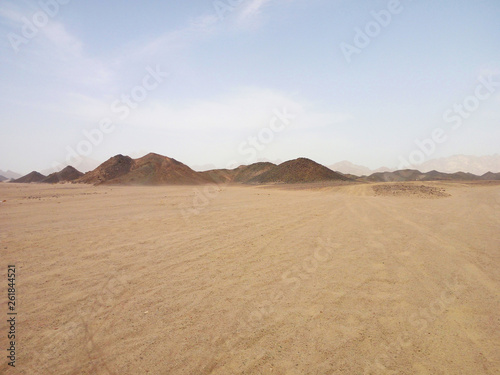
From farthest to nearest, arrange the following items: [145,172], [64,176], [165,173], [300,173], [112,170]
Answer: [64,176], [112,170], [165,173], [145,172], [300,173]

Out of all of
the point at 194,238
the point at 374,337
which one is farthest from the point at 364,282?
the point at 194,238

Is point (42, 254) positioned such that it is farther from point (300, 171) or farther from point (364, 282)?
point (300, 171)

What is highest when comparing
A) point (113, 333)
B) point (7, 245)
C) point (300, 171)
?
point (300, 171)

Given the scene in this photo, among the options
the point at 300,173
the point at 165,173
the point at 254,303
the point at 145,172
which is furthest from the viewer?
the point at 165,173

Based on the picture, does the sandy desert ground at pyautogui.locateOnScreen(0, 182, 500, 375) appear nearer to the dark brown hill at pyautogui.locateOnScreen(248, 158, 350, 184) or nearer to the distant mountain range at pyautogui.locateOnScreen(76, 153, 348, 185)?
the dark brown hill at pyautogui.locateOnScreen(248, 158, 350, 184)

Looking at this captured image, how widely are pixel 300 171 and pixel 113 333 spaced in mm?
59806

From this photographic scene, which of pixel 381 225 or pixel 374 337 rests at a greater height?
pixel 381 225

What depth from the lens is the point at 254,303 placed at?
465 centimetres

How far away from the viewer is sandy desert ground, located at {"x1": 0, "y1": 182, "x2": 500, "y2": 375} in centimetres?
334

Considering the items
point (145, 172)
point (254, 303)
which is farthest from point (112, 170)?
point (254, 303)

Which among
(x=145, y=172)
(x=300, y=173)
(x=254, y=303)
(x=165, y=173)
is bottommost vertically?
(x=254, y=303)

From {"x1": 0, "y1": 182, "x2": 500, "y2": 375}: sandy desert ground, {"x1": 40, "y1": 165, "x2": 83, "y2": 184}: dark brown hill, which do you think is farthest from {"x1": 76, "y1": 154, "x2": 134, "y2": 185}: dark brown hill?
{"x1": 0, "y1": 182, "x2": 500, "y2": 375}: sandy desert ground

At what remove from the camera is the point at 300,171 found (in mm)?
61625

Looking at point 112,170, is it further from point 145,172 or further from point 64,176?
point 64,176
